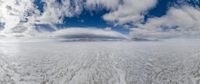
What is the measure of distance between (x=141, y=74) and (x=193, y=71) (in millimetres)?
8158

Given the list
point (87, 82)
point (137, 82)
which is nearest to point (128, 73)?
point (137, 82)

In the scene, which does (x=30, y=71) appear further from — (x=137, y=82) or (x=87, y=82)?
(x=137, y=82)

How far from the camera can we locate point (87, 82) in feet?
97.7

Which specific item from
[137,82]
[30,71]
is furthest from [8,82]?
[137,82]

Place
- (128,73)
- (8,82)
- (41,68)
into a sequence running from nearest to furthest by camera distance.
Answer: (8,82)
(128,73)
(41,68)

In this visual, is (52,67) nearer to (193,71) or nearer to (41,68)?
(41,68)

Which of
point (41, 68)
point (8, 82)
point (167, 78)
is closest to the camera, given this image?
point (8, 82)

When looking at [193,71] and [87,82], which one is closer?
[87,82]

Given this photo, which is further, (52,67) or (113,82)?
(52,67)

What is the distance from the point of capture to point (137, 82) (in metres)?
29.5

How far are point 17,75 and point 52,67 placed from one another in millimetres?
6791

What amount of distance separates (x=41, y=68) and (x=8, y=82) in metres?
9.35

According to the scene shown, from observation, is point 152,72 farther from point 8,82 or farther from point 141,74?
point 8,82

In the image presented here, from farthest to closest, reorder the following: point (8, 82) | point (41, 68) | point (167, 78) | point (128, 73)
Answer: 1. point (41, 68)
2. point (128, 73)
3. point (167, 78)
4. point (8, 82)
